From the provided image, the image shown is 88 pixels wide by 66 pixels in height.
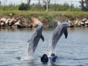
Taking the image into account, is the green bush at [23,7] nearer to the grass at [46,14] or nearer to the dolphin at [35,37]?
the grass at [46,14]

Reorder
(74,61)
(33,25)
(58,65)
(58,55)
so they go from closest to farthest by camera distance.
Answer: (58,65) < (74,61) < (58,55) < (33,25)

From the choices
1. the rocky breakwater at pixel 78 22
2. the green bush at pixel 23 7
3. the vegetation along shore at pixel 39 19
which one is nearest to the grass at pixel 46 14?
the vegetation along shore at pixel 39 19

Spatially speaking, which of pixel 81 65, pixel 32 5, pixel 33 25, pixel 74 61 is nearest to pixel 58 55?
pixel 74 61

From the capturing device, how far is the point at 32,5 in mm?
61438

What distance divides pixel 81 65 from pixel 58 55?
12.5 ft

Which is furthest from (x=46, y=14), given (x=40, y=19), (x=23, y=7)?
(x=23, y=7)

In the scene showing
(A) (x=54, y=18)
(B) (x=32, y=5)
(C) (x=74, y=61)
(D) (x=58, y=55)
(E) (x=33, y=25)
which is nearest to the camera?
(C) (x=74, y=61)

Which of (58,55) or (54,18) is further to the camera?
(54,18)

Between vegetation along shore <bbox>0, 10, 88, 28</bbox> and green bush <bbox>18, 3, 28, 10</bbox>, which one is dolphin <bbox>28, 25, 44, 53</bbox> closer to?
vegetation along shore <bbox>0, 10, 88, 28</bbox>

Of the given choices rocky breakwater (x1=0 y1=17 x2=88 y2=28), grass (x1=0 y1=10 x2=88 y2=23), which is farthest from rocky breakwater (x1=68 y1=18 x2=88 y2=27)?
grass (x1=0 y1=10 x2=88 y2=23)

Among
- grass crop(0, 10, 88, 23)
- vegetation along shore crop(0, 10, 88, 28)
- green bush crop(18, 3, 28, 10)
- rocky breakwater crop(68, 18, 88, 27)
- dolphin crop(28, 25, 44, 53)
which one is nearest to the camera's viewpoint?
dolphin crop(28, 25, 44, 53)

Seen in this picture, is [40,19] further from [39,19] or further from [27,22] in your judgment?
[27,22]

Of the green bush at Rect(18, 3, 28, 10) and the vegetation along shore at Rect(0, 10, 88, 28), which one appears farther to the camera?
the green bush at Rect(18, 3, 28, 10)

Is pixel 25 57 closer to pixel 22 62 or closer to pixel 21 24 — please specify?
pixel 22 62
